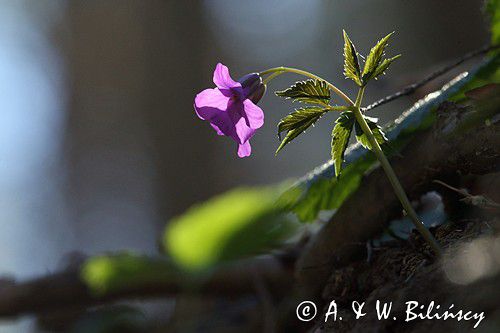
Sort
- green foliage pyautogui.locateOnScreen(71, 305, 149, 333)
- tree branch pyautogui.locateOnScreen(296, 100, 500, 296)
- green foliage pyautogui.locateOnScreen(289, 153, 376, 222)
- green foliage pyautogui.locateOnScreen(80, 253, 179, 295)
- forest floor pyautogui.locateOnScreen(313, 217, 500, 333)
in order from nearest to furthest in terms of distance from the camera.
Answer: forest floor pyautogui.locateOnScreen(313, 217, 500, 333)
tree branch pyautogui.locateOnScreen(296, 100, 500, 296)
green foliage pyautogui.locateOnScreen(289, 153, 376, 222)
green foliage pyautogui.locateOnScreen(80, 253, 179, 295)
green foliage pyautogui.locateOnScreen(71, 305, 149, 333)

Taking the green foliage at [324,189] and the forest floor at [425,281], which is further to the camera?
the green foliage at [324,189]

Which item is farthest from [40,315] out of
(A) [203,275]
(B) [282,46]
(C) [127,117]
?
(B) [282,46]

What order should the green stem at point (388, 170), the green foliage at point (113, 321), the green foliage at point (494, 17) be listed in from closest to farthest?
the green stem at point (388, 170) → the green foliage at point (494, 17) → the green foliage at point (113, 321)

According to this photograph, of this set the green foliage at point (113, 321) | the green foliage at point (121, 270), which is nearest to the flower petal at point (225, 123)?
the green foliage at point (121, 270)

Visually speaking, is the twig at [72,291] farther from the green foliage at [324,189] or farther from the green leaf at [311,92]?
the green leaf at [311,92]

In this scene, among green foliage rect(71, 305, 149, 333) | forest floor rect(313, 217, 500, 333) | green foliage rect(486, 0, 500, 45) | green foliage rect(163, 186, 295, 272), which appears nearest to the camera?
forest floor rect(313, 217, 500, 333)

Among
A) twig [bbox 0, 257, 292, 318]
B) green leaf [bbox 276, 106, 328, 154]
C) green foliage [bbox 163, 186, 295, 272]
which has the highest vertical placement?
twig [bbox 0, 257, 292, 318]

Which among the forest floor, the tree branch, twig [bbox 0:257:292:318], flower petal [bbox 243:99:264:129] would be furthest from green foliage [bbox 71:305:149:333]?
flower petal [bbox 243:99:264:129]

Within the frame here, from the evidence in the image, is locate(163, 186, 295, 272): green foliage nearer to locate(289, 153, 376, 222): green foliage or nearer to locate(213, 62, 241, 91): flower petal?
locate(289, 153, 376, 222): green foliage
